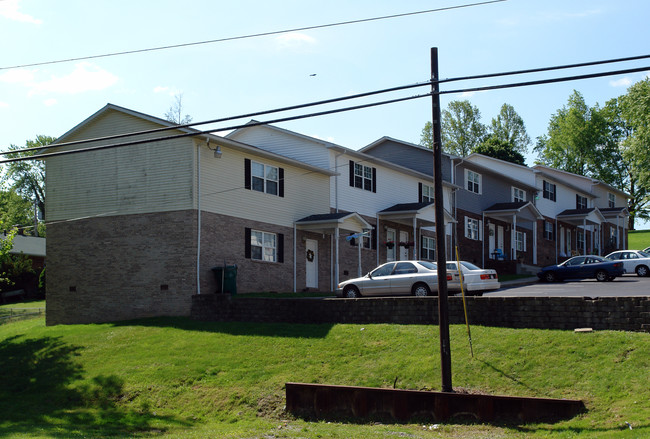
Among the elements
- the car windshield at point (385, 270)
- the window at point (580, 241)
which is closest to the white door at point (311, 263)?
the car windshield at point (385, 270)

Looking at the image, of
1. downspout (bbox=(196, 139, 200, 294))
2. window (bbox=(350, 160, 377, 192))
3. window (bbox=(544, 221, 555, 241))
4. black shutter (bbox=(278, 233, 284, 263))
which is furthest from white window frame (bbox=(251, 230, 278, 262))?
window (bbox=(544, 221, 555, 241))

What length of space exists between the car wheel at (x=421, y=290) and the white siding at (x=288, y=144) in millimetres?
10569

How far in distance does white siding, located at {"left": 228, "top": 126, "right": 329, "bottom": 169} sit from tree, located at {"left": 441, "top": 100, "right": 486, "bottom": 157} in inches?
1801

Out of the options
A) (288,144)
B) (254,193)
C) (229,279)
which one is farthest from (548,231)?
(229,279)

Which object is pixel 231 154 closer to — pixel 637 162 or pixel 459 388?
pixel 459 388

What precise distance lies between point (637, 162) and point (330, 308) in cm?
4257

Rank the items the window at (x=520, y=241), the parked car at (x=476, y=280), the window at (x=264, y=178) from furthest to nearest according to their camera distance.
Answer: the window at (x=520, y=241) < the window at (x=264, y=178) < the parked car at (x=476, y=280)

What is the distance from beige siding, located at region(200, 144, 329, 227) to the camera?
90.1 feet

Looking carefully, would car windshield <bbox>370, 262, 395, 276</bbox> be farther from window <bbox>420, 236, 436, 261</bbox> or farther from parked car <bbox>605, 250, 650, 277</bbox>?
parked car <bbox>605, 250, 650, 277</bbox>

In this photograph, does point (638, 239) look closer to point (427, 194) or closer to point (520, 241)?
point (520, 241)

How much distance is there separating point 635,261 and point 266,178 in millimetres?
18379

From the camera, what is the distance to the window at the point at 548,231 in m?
53.3

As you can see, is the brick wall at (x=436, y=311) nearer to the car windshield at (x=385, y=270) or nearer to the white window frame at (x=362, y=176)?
the car windshield at (x=385, y=270)

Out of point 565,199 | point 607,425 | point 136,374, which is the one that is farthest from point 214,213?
point 565,199
